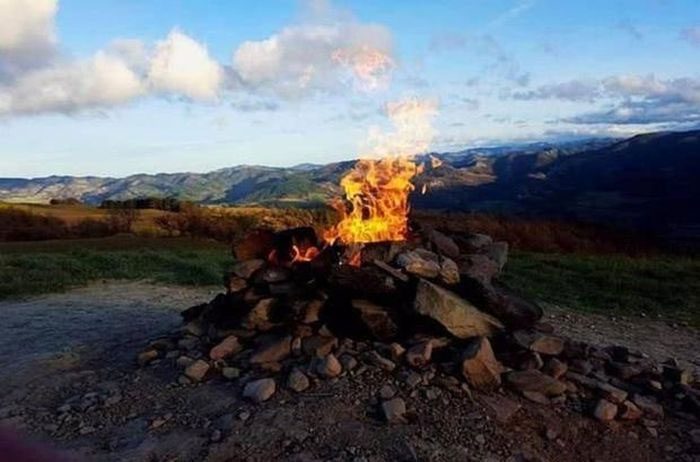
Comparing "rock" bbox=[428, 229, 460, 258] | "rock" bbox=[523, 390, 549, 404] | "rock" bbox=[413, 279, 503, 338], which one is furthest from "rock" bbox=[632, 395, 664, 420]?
"rock" bbox=[428, 229, 460, 258]

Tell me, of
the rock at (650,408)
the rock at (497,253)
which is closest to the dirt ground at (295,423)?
the rock at (650,408)

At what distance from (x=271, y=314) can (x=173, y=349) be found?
1501 millimetres

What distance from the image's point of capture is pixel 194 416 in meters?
7.88

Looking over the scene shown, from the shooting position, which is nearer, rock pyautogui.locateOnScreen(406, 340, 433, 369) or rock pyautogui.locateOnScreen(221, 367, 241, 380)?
rock pyautogui.locateOnScreen(406, 340, 433, 369)

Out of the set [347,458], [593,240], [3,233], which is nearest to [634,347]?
[347,458]

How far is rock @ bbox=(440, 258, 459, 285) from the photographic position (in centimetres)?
943

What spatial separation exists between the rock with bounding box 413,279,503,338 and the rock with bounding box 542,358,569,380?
81 centimetres

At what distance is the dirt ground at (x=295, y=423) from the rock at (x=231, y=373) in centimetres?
13

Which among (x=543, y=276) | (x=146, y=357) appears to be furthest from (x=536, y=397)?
(x=543, y=276)

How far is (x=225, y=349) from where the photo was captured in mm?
9109

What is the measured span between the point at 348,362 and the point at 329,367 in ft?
0.87

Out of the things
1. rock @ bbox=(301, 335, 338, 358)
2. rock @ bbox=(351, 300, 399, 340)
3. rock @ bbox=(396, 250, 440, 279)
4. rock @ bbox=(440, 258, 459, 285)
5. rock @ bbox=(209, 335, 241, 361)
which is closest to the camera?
rock @ bbox=(301, 335, 338, 358)

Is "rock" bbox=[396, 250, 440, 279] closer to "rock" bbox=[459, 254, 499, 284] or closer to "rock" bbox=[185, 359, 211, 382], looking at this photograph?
"rock" bbox=[459, 254, 499, 284]

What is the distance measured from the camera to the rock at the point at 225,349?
9062 millimetres
